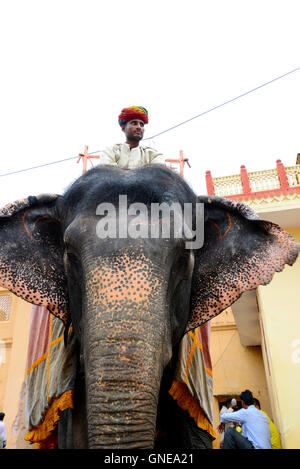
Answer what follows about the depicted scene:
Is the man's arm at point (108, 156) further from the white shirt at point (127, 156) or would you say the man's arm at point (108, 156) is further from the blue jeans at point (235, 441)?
the blue jeans at point (235, 441)

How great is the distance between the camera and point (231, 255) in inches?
101

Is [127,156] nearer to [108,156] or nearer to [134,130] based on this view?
[108,156]

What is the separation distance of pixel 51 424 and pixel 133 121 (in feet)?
8.24

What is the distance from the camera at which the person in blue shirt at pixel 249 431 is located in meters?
4.82

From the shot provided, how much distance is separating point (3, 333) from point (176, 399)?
9.78 m

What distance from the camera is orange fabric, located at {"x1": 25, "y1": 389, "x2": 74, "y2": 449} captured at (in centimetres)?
230

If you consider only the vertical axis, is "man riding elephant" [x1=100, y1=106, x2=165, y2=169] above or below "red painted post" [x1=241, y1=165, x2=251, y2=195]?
below

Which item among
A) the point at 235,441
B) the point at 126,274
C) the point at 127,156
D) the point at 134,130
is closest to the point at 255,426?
the point at 235,441

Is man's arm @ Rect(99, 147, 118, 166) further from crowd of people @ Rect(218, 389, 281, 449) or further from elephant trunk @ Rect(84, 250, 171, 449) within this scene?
crowd of people @ Rect(218, 389, 281, 449)

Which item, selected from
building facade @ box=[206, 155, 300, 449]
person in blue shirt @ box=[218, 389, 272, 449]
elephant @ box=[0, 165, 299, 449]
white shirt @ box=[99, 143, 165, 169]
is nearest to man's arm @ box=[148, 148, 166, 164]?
white shirt @ box=[99, 143, 165, 169]

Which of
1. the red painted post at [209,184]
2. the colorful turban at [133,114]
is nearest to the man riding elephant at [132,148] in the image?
the colorful turban at [133,114]

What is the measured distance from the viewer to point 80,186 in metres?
2.37

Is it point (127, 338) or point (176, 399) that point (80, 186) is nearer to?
point (127, 338)

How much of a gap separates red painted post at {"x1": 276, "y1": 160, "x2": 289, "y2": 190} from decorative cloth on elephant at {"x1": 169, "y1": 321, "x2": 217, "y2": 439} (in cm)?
684
